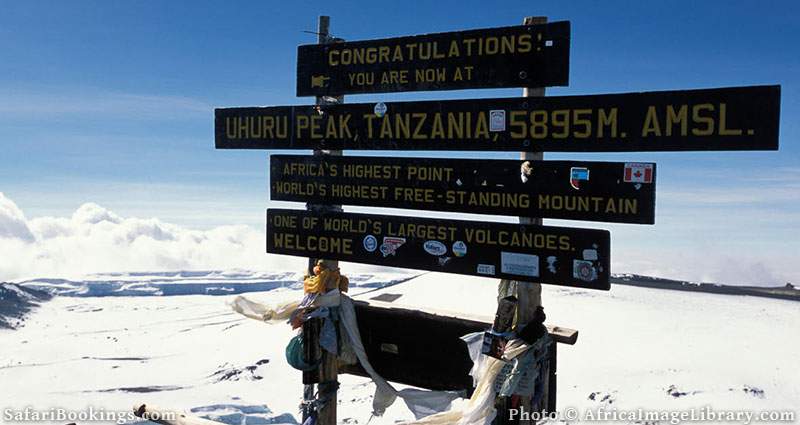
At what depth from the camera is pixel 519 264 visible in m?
5.01

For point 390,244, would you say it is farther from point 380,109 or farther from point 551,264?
point 551,264

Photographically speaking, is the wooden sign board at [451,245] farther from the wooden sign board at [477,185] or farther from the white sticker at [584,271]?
the wooden sign board at [477,185]

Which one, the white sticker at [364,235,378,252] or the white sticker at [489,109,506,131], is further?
the white sticker at [364,235,378,252]

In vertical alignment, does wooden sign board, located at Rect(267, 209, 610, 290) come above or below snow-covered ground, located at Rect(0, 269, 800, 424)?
above

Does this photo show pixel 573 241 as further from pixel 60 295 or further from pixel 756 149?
pixel 60 295

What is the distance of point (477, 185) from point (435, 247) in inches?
28.5

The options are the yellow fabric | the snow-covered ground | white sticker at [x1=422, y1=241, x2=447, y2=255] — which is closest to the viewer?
white sticker at [x1=422, y1=241, x2=447, y2=255]

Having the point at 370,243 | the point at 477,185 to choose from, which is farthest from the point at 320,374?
the point at 477,185

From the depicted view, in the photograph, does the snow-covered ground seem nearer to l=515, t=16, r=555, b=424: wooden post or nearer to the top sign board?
l=515, t=16, r=555, b=424: wooden post

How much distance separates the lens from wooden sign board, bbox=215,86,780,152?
4.24 m

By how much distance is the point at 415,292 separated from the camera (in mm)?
32969

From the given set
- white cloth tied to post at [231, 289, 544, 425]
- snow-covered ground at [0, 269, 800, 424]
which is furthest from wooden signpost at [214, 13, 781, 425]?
snow-covered ground at [0, 269, 800, 424]

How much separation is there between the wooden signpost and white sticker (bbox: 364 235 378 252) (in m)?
0.01

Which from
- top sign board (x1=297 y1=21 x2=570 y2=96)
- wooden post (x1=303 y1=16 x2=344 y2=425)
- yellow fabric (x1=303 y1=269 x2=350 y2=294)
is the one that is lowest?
wooden post (x1=303 y1=16 x2=344 y2=425)
